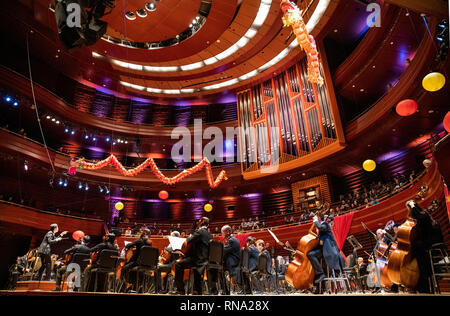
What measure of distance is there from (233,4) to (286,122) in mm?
5613

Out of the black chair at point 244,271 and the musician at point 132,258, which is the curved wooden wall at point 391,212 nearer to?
the black chair at point 244,271

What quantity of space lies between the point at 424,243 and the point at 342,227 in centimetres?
730

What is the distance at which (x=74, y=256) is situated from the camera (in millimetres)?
5203

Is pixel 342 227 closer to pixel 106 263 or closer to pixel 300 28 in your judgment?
pixel 300 28

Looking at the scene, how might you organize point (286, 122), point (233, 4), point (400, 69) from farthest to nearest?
point (286, 122), point (400, 69), point (233, 4)

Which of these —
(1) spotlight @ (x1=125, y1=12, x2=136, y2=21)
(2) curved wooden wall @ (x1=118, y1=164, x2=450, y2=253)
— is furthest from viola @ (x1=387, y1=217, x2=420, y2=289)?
(1) spotlight @ (x1=125, y1=12, x2=136, y2=21)

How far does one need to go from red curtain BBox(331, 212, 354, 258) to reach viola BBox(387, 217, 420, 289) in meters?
7.02

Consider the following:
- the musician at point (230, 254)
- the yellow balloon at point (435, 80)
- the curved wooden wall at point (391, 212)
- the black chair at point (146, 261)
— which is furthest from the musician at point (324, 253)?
the curved wooden wall at point (391, 212)

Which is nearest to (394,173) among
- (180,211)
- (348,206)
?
(348,206)

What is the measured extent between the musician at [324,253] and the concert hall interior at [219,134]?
0.07 feet

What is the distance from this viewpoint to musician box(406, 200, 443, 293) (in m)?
3.60

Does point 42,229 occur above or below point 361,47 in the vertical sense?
below

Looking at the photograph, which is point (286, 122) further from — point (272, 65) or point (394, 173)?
point (394, 173)

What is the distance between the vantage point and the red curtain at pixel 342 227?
34.1 feet
